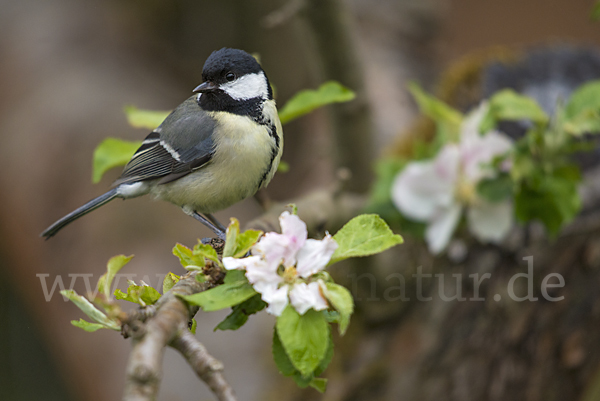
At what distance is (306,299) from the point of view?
0.44 meters

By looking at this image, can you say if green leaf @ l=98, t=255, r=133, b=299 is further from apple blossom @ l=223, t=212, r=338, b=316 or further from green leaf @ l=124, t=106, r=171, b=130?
green leaf @ l=124, t=106, r=171, b=130

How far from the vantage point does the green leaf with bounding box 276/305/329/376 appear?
43 centimetres

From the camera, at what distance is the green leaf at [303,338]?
433mm

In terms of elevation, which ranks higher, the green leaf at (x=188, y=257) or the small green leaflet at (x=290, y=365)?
the green leaf at (x=188, y=257)

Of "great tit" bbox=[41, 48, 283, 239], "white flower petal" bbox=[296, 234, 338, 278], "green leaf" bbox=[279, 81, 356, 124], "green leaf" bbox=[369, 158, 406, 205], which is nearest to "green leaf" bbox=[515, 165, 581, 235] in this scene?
"green leaf" bbox=[369, 158, 406, 205]

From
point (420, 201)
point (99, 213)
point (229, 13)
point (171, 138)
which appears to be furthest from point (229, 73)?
point (229, 13)

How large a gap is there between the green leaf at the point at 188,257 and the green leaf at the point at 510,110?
Result: 2.35 ft

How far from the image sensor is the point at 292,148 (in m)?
2.30

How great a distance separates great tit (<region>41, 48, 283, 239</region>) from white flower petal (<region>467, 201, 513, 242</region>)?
57 cm

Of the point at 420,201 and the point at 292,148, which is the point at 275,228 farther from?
the point at 292,148

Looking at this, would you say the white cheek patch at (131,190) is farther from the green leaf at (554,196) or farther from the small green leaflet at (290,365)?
the green leaf at (554,196)

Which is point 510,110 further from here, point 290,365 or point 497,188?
point 290,365

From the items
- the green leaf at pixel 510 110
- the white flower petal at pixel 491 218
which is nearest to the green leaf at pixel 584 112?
the green leaf at pixel 510 110

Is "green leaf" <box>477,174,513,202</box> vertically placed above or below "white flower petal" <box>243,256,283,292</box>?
below
